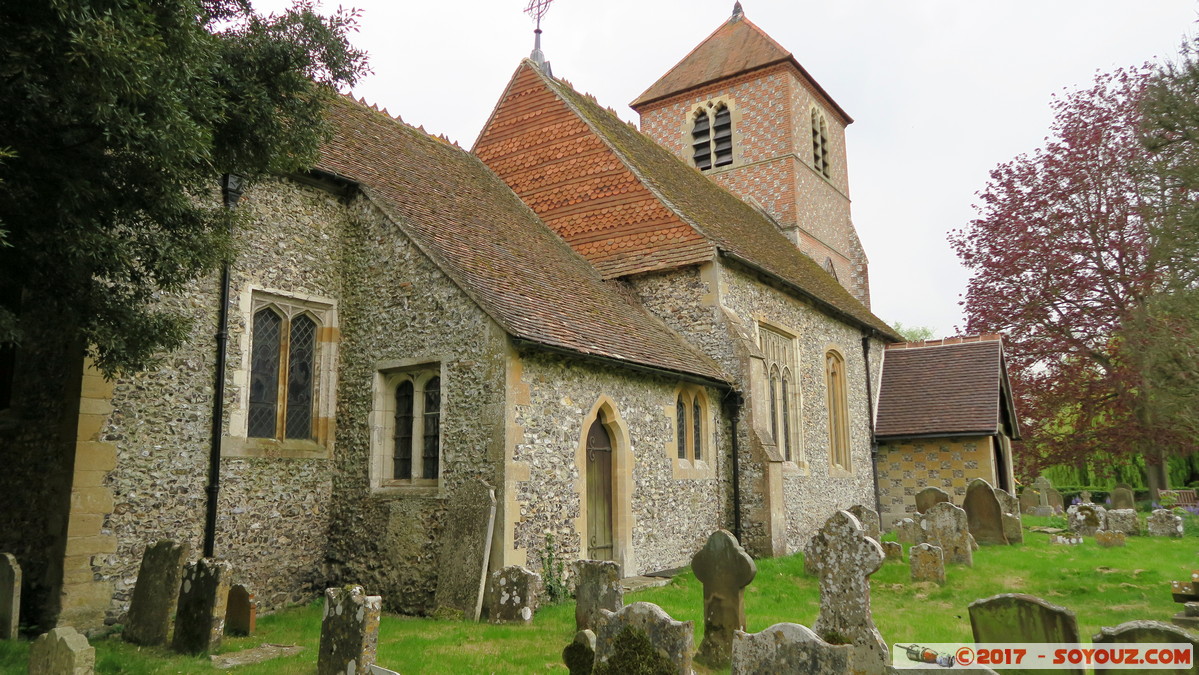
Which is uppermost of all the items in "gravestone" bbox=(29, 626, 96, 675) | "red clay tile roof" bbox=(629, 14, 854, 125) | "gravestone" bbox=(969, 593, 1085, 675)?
"red clay tile roof" bbox=(629, 14, 854, 125)

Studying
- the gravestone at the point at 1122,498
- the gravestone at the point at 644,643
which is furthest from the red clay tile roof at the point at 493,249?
the gravestone at the point at 1122,498

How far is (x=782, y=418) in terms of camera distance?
51.9 ft

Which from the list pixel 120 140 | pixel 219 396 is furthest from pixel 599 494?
pixel 120 140

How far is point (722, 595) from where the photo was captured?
695 cm

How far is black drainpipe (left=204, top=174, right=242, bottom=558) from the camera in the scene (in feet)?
29.3

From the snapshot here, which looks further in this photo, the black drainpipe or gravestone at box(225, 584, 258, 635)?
the black drainpipe

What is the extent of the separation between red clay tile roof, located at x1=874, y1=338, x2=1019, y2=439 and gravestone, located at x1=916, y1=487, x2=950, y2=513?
2763mm

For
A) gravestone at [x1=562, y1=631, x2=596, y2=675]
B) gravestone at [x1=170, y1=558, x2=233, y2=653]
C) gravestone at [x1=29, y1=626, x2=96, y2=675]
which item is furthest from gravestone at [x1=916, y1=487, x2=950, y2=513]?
gravestone at [x1=29, y1=626, x2=96, y2=675]

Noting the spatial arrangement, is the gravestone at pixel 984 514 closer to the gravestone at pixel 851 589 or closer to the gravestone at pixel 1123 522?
the gravestone at pixel 1123 522

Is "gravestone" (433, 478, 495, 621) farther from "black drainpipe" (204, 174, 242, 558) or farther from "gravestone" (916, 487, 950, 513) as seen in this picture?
"gravestone" (916, 487, 950, 513)

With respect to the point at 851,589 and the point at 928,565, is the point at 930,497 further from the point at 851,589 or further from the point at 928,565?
the point at 851,589

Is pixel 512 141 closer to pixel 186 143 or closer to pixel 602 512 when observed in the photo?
pixel 602 512

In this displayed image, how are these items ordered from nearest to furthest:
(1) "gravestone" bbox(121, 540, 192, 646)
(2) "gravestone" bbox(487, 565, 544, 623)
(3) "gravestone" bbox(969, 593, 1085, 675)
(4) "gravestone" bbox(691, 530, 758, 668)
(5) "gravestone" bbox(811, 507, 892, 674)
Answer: (3) "gravestone" bbox(969, 593, 1085, 675) → (5) "gravestone" bbox(811, 507, 892, 674) → (4) "gravestone" bbox(691, 530, 758, 668) → (1) "gravestone" bbox(121, 540, 192, 646) → (2) "gravestone" bbox(487, 565, 544, 623)

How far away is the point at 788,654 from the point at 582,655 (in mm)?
1725
